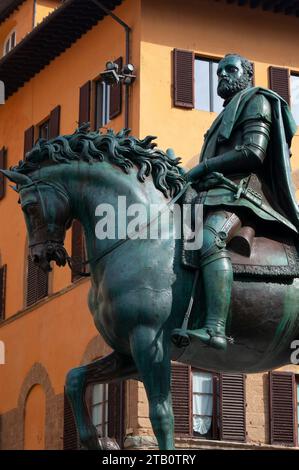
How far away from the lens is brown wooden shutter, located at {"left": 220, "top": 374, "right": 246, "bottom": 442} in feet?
85.6

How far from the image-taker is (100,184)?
31.5 feet

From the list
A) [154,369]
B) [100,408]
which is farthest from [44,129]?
[154,369]

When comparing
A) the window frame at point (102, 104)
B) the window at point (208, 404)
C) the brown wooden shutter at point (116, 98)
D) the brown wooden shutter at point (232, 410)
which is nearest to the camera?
the window at point (208, 404)

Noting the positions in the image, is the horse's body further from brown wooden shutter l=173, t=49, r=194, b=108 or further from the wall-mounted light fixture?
brown wooden shutter l=173, t=49, r=194, b=108

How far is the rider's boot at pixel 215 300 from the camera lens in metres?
9.15

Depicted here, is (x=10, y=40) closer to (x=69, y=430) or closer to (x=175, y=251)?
(x=69, y=430)

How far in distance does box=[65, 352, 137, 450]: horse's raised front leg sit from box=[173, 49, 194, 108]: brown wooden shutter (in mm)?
18871

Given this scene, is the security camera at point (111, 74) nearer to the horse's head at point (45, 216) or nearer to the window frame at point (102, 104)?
the window frame at point (102, 104)

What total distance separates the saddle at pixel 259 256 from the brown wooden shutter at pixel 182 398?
1591 cm

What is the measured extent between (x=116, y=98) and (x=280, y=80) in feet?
11.8

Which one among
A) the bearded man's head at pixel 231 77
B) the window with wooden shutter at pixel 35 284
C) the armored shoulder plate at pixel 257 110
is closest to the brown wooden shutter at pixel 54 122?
the window with wooden shutter at pixel 35 284

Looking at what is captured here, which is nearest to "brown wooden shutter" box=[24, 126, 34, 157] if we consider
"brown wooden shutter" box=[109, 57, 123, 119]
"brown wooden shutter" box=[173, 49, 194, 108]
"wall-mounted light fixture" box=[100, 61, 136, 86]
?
"brown wooden shutter" box=[109, 57, 123, 119]
